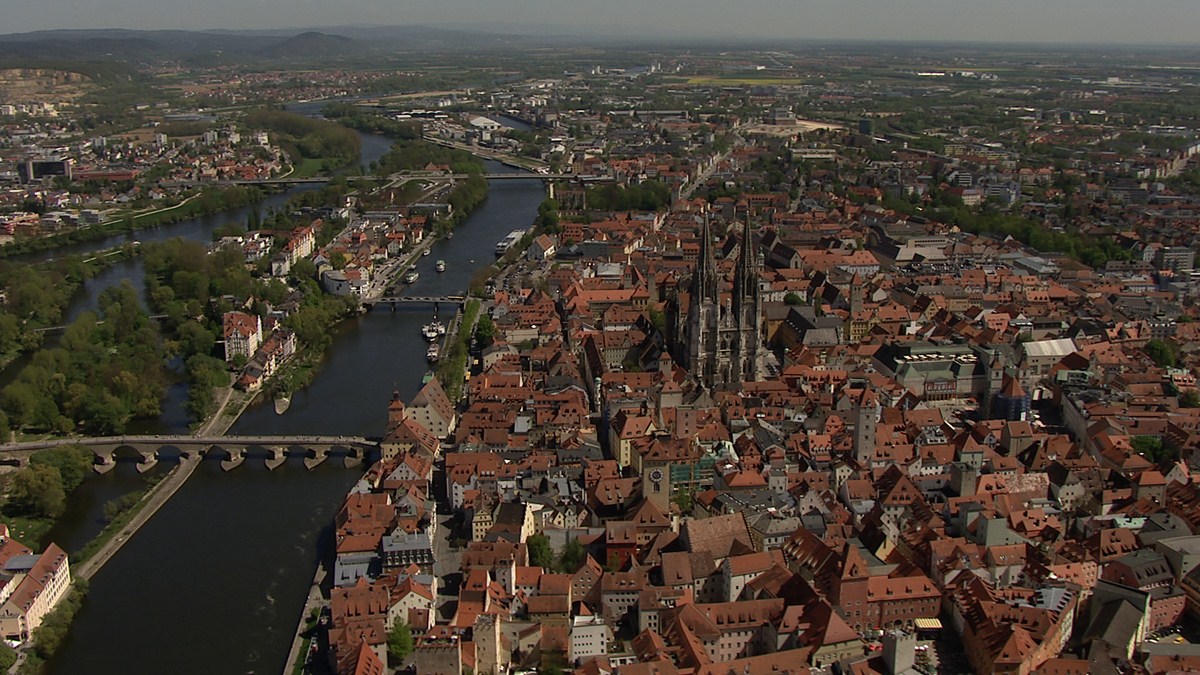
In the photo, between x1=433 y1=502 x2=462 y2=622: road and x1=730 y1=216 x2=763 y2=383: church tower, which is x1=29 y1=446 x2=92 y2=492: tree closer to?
x1=433 y1=502 x2=462 y2=622: road

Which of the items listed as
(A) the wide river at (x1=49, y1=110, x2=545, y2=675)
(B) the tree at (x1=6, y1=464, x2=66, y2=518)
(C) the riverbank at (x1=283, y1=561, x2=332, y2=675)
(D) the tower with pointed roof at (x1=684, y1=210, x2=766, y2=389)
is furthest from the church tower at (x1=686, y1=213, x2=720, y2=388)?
(B) the tree at (x1=6, y1=464, x2=66, y2=518)

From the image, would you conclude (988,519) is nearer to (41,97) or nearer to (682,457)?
(682,457)

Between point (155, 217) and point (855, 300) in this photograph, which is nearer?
point (855, 300)

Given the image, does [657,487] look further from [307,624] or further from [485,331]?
[485,331]

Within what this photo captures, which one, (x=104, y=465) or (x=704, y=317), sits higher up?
(x=704, y=317)

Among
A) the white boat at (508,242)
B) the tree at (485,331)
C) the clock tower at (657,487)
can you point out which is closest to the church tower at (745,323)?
the clock tower at (657,487)

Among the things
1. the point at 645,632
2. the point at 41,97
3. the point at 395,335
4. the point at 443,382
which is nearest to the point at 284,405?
the point at 443,382

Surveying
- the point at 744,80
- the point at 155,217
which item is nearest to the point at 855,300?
the point at 155,217
